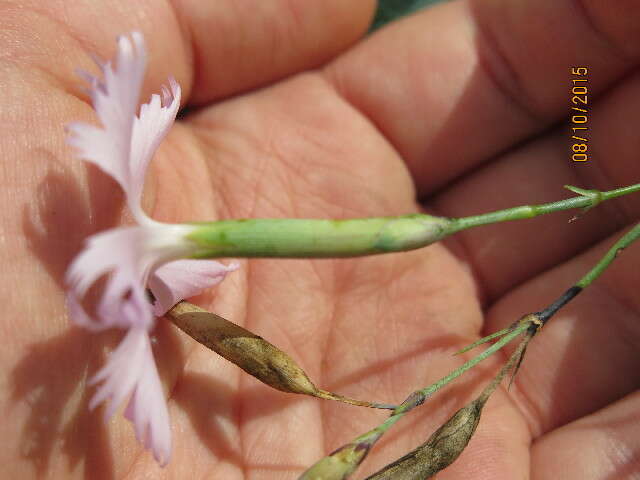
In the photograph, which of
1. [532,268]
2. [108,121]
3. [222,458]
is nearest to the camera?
[108,121]

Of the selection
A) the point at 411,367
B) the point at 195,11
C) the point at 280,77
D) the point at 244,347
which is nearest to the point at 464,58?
the point at 280,77

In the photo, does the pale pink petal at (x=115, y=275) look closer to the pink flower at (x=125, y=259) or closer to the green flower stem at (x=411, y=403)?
the pink flower at (x=125, y=259)

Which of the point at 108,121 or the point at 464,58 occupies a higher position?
the point at 464,58

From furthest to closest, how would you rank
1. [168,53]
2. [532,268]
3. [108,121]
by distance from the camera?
1. [532,268]
2. [168,53]
3. [108,121]

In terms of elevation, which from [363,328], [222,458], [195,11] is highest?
[195,11]

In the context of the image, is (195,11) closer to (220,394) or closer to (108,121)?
(108,121)

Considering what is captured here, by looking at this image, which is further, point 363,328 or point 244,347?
point 363,328
